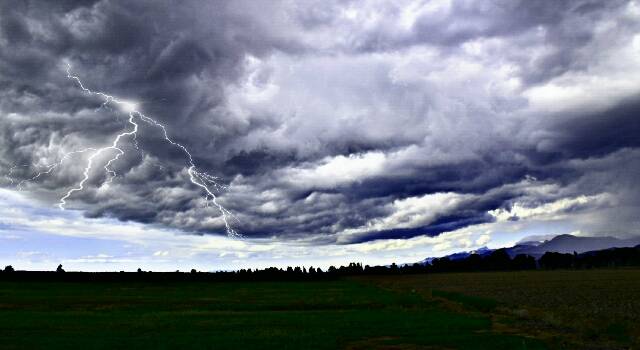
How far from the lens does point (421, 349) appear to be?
104 ft

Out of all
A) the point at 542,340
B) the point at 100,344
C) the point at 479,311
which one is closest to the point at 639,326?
the point at 542,340

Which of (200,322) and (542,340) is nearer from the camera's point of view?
(542,340)

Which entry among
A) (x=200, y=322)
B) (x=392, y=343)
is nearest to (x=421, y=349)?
(x=392, y=343)

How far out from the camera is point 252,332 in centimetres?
3922

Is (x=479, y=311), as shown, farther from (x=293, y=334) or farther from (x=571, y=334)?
(x=293, y=334)

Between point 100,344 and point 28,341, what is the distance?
516 centimetres

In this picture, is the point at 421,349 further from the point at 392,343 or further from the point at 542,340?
the point at 542,340

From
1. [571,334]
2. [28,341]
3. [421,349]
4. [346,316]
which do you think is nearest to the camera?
[421,349]

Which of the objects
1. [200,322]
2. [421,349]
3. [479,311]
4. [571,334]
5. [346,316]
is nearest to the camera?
[421,349]

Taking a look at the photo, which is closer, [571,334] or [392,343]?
[392,343]

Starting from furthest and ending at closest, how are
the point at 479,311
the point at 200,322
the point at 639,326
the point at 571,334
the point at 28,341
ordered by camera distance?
1. the point at 479,311
2. the point at 200,322
3. the point at 639,326
4. the point at 571,334
5. the point at 28,341

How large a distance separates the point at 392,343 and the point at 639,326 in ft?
70.4

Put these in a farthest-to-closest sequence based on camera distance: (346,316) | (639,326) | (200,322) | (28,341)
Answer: (346,316)
(200,322)
(639,326)
(28,341)

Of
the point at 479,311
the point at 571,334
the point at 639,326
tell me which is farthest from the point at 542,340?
the point at 479,311
